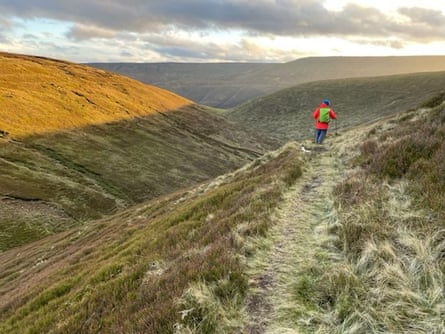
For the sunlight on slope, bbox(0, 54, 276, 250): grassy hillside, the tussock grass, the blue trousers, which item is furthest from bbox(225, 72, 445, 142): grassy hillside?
the tussock grass

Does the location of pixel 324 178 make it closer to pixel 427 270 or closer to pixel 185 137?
pixel 427 270

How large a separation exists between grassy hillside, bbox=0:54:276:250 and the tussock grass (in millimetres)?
42376

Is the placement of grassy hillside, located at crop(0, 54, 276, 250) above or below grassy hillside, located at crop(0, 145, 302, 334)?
below

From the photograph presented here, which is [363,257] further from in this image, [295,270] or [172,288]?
[172,288]

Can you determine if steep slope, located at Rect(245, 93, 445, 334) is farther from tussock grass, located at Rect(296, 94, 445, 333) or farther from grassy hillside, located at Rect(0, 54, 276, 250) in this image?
grassy hillside, located at Rect(0, 54, 276, 250)

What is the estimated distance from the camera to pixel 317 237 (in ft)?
28.5

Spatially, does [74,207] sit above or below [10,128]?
below

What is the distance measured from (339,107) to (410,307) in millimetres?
168405

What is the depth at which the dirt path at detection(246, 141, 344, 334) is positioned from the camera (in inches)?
226

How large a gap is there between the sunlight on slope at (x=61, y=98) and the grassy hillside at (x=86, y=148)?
0.83ft

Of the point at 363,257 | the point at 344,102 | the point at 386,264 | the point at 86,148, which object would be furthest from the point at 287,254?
the point at 344,102

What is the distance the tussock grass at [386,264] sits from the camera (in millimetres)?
5297

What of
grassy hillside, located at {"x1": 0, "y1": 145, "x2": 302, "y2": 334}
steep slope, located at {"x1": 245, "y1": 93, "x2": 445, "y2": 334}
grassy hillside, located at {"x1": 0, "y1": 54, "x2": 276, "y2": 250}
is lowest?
grassy hillside, located at {"x1": 0, "y1": 54, "x2": 276, "y2": 250}

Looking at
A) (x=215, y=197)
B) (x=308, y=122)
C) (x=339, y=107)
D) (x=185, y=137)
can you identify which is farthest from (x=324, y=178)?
(x=339, y=107)
